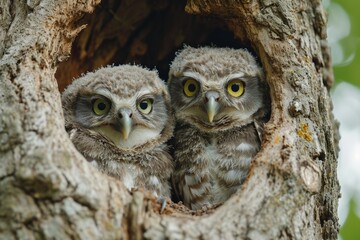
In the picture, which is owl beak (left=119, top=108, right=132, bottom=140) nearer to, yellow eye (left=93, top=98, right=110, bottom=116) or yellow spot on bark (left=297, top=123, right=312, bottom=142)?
yellow eye (left=93, top=98, right=110, bottom=116)

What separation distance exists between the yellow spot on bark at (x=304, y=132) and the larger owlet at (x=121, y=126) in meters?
1.07

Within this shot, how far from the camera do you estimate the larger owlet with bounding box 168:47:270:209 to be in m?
4.08

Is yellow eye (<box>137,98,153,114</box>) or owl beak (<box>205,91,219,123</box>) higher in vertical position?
owl beak (<box>205,91,219,123</box>)

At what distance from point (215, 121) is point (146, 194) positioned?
1.31 metres

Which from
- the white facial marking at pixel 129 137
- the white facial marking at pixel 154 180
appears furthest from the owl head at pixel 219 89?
the white facial marking at pixel 154 180

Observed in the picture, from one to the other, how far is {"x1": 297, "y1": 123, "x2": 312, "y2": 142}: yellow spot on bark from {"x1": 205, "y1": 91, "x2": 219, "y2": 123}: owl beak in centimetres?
66

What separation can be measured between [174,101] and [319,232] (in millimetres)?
1541

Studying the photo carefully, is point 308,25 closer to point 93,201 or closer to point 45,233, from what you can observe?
point 93,201

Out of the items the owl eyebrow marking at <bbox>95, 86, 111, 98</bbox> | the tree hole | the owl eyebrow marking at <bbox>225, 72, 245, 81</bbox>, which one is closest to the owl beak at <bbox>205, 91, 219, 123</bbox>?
the owl eyebrow marking at <bbox>225, 72, 245, 81</bbox>

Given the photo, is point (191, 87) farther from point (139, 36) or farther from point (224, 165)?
point (139, 36)

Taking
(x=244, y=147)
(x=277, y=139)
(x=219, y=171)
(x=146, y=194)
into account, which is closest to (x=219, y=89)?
(x=244, y=147)

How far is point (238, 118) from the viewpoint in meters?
4.26

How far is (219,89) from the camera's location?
4.17 metres

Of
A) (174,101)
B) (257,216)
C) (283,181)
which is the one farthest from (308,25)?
(257,216)
